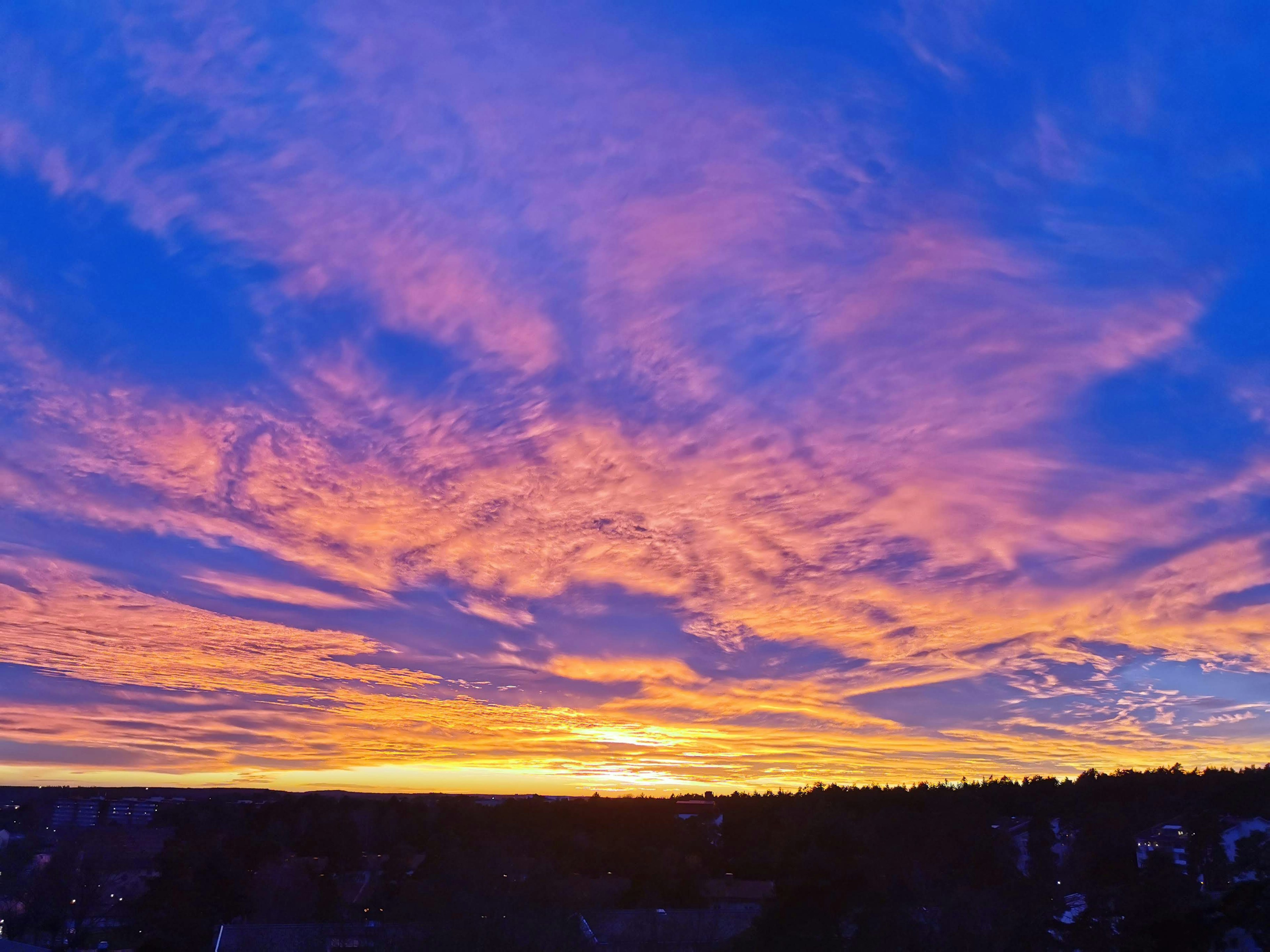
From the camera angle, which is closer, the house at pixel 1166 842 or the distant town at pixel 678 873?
the distant town at pixel 678 873

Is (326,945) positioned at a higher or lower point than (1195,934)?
lower

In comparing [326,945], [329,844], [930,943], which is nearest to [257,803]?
[329,844]

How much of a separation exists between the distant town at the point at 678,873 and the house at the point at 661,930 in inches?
5.5

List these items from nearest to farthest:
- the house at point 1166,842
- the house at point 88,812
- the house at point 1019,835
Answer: the house at point 1166,842 < the house at point 1019,835 < the house at point 88,812

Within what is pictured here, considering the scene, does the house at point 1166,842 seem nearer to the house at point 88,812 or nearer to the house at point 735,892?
the house at point 735,892

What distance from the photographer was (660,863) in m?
51.6

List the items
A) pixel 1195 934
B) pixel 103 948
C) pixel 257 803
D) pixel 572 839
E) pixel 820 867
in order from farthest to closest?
pixel 257 803, pixel 572 839, pixel 103 948, pixel 820 867, pixel 1195 934

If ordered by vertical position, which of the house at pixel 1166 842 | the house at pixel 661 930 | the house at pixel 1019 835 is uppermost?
→ the house at pixel 1166 842

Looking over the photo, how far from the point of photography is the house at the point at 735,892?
46.1 m

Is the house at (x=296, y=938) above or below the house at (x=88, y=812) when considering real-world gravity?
above

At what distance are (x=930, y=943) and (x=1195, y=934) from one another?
7.73 meters

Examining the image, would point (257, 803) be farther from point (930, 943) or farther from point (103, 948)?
point (930, 943)

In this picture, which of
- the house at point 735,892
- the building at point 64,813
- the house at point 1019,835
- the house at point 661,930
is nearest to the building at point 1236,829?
the house at point 1019,835

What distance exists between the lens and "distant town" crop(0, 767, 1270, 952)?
28094 millimetres
